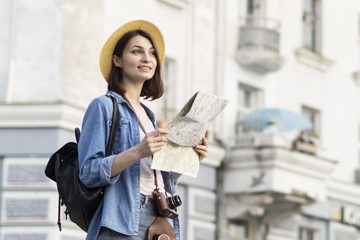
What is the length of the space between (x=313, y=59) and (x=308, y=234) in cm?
451

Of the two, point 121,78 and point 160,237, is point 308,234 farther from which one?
point 160,237

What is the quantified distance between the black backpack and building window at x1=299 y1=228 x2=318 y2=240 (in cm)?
1655

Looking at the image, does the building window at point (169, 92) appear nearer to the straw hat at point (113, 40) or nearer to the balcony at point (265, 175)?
the balcony at point (265, 175)

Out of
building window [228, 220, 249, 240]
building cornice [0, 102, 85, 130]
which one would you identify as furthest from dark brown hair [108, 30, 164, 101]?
building window [228, 220, 249, 240]

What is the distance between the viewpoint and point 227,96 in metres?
17.5

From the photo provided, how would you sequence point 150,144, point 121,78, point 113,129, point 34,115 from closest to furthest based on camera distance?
point 150,144, point 113,129, point 121,78, point 34,115

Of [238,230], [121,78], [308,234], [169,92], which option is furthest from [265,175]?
[121,78]

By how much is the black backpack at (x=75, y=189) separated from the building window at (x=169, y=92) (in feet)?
40.3

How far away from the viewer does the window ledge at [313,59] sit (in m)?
19.9

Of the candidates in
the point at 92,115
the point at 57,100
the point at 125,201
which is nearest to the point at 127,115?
the point at 92,115

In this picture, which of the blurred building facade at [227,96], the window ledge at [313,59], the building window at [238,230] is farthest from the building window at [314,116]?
the building window at [238,230]

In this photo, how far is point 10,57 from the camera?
1423cm

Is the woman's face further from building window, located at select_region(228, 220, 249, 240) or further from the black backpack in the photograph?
building window, located at select_region(228, 220, 249, 240)

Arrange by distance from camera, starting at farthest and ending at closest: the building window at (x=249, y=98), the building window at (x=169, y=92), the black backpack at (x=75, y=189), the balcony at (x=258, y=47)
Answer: the building window at (x=249, y=98) < the balcony at (x=258, y=47) < the building window at (x=169, y=92) < the black backpack at (x=75, y=189)
